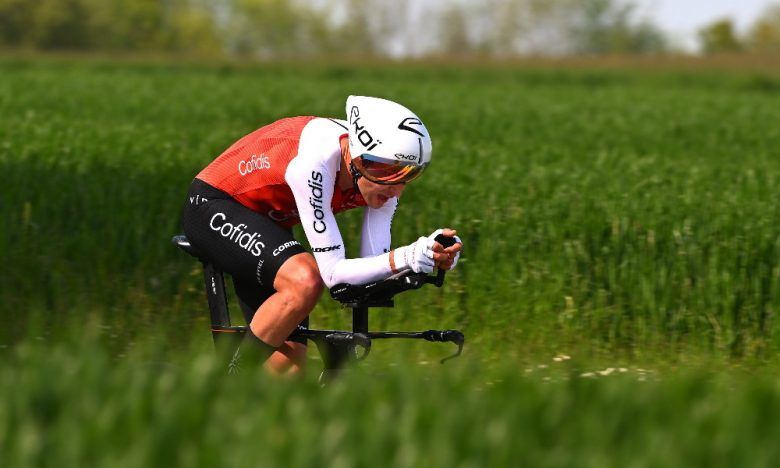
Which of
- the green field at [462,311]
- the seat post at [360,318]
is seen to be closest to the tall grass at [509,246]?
the green field at [462,311]

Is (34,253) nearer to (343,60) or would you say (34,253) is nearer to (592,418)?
(592,418)

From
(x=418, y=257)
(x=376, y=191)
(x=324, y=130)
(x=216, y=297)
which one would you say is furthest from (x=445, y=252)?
(x=216, y=297)

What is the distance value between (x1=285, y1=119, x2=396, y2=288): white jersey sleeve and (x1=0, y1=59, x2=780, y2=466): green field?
2.09 ft

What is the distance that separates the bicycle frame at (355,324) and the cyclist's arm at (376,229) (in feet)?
1.20

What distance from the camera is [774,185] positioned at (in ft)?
38.6

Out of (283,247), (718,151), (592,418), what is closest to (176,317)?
(283,247)

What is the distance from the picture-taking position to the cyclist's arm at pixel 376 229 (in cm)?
620

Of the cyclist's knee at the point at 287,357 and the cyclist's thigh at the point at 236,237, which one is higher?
the cyclist's thigh at the point at 236,237

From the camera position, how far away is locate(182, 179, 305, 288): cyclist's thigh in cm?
602

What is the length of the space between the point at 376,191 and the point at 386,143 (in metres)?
0.30

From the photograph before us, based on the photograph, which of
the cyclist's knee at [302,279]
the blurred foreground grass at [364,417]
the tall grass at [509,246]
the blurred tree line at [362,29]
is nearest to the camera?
the blurred foreground grass at [364,417]

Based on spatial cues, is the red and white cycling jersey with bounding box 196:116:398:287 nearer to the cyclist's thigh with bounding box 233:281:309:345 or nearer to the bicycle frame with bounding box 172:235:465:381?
the bicycle frame with bounding box 172:235:465:381

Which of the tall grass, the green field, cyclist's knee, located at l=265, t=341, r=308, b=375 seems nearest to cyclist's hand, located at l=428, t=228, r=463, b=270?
the green field

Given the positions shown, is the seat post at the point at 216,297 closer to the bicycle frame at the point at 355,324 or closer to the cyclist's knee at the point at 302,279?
the bicycle frame at the point at 355,324
